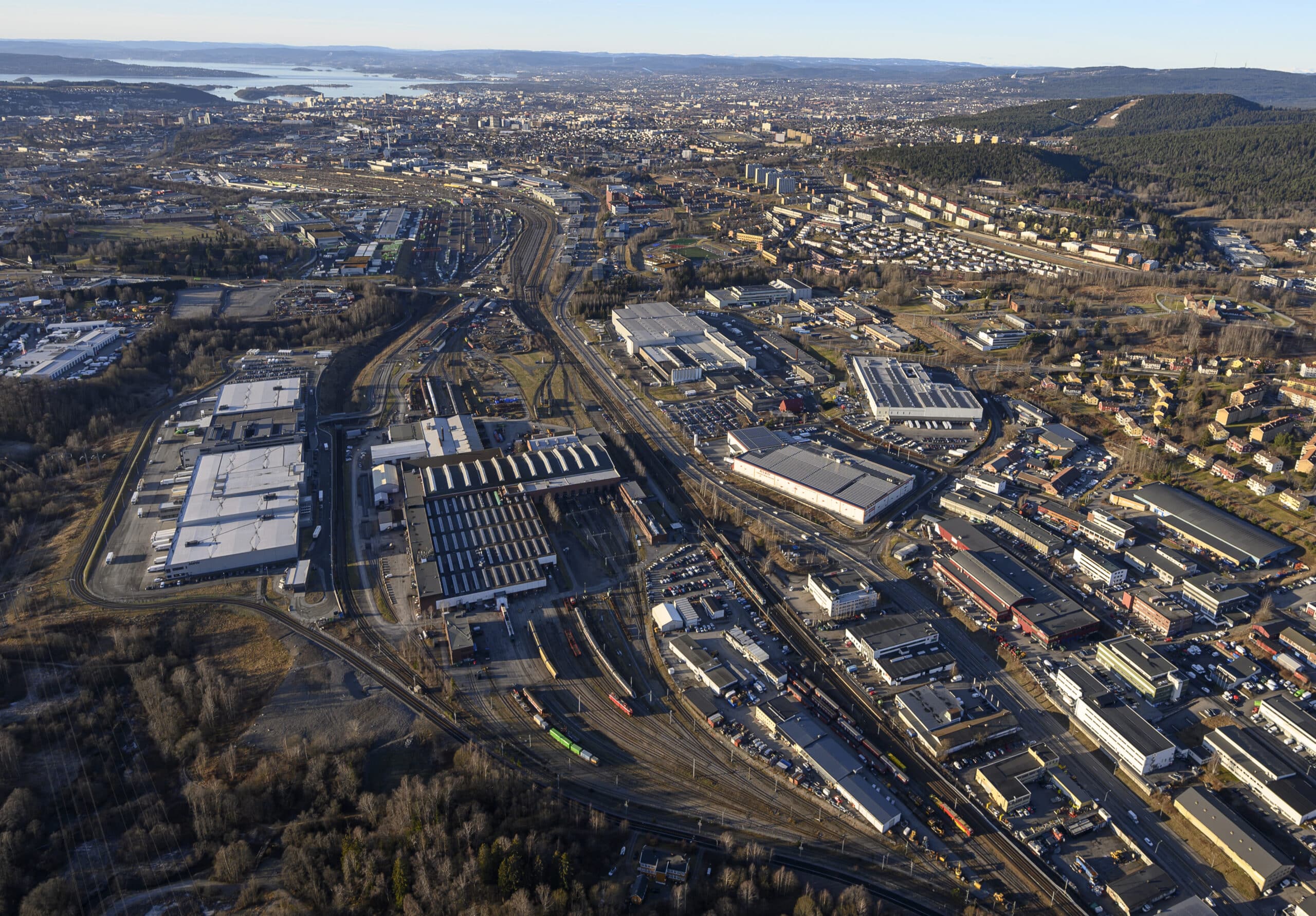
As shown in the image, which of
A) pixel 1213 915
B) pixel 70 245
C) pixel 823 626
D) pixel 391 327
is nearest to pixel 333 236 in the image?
pixel 70 245

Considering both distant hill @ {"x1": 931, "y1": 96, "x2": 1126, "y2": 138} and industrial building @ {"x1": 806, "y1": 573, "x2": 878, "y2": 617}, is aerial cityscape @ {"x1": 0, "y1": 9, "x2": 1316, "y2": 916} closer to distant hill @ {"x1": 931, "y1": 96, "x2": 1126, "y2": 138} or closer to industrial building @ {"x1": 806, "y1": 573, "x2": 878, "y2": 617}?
industrial building @ {"x1": 806, "y1": 573, "x2": 878, "y2": 617}

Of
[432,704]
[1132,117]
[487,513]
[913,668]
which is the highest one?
[1132,117]

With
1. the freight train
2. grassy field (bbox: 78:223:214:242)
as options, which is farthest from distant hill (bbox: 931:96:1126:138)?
the freight train

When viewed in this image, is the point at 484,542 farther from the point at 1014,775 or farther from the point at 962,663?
the point at 1014,775

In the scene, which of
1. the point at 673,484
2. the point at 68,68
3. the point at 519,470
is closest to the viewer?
the point at 519,470

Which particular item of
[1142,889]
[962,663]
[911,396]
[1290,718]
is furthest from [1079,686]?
[911,396]

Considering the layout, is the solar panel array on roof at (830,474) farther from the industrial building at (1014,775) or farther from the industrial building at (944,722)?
the industrial building at (1014,775)

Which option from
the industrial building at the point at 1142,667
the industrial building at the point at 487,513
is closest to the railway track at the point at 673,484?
the industrial building at the point at 487,513

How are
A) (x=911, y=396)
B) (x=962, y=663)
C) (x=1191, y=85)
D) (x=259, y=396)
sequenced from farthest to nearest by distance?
(x=1191, y=85), (x=911, y=396), (x=259, y=396), (x=962, y=663)
